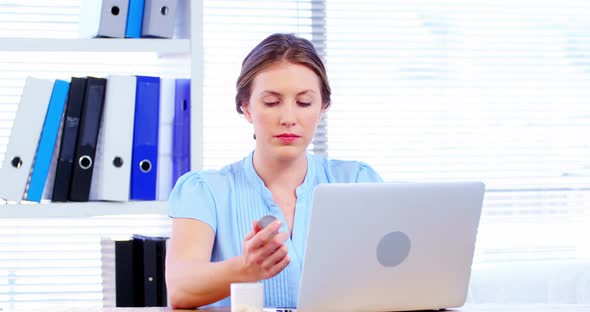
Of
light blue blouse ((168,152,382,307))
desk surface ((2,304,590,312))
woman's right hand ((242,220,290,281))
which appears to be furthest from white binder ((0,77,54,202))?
woman's right hand ((242,220,290,281))

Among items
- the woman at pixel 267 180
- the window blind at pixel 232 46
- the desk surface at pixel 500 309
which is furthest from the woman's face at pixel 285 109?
the window blind at pixel 232 46

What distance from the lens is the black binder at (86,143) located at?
2482mm

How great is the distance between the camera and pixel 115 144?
2500mm

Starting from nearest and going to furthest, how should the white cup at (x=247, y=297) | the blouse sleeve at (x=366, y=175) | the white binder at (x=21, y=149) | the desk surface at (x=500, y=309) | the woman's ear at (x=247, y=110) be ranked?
the white cup at (x=247, y=297)
the desk surface at (x=500, y=309)
the woman's ear at (x=247, y=110)
the blouse sleeve at (x=366, y=175)
the white binder at (x=21, y=149)

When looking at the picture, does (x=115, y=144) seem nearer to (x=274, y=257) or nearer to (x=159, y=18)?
(x=159, y=18)

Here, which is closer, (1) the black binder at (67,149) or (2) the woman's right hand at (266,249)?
(2) the woman's right hand at (266,249)

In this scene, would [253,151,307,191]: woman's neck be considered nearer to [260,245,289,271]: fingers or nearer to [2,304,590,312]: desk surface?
[2,304,590,312]: desk surface

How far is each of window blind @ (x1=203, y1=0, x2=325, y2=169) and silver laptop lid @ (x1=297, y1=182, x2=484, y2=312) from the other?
1.63 meters

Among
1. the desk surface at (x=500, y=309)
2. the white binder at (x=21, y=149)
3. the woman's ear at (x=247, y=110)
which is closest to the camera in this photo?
the desk surface at (x=500, y=309)

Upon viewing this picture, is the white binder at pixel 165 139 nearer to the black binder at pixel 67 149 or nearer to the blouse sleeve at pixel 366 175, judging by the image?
the black binder at pixel 67 149

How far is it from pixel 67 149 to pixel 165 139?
268 mm

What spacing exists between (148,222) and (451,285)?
5.56 feet

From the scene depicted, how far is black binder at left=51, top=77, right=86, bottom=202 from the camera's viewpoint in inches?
97.6

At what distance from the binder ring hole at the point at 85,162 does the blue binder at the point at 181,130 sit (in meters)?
0.23
